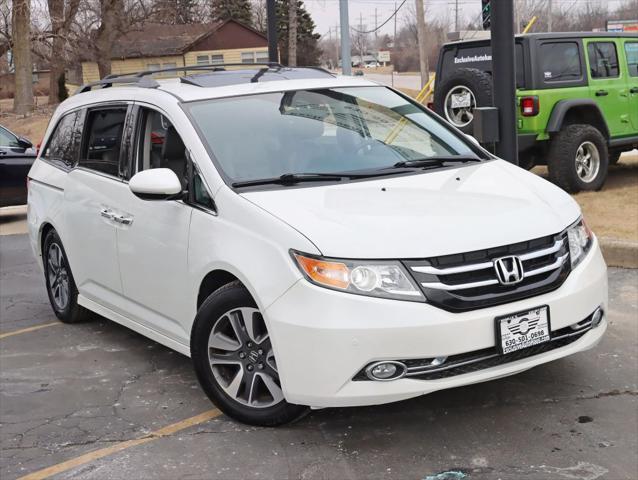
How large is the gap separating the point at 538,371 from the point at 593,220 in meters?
4.14

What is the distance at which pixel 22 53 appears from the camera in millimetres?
35781

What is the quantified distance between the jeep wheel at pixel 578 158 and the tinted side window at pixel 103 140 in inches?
239

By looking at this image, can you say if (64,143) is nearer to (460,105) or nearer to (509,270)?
(509,270)

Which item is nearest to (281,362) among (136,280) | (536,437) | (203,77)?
(536,437)

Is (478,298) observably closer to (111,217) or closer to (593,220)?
(111,217)

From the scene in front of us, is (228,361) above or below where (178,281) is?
below

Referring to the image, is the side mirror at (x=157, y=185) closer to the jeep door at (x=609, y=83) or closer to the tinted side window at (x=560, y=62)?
the tinted side window at (x=560, y=62)

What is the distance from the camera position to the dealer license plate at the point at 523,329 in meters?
3.78

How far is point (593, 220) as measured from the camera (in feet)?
28.2

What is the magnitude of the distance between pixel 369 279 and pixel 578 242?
1215mm

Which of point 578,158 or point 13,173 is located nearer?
point 578,158

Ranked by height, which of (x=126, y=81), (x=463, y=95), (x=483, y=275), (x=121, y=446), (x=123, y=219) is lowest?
(x=121, y=446)

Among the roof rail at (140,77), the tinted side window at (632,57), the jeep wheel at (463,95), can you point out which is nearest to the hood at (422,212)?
the roof rail at (140,77)

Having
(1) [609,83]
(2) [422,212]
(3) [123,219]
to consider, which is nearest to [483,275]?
(2) [422,212]
